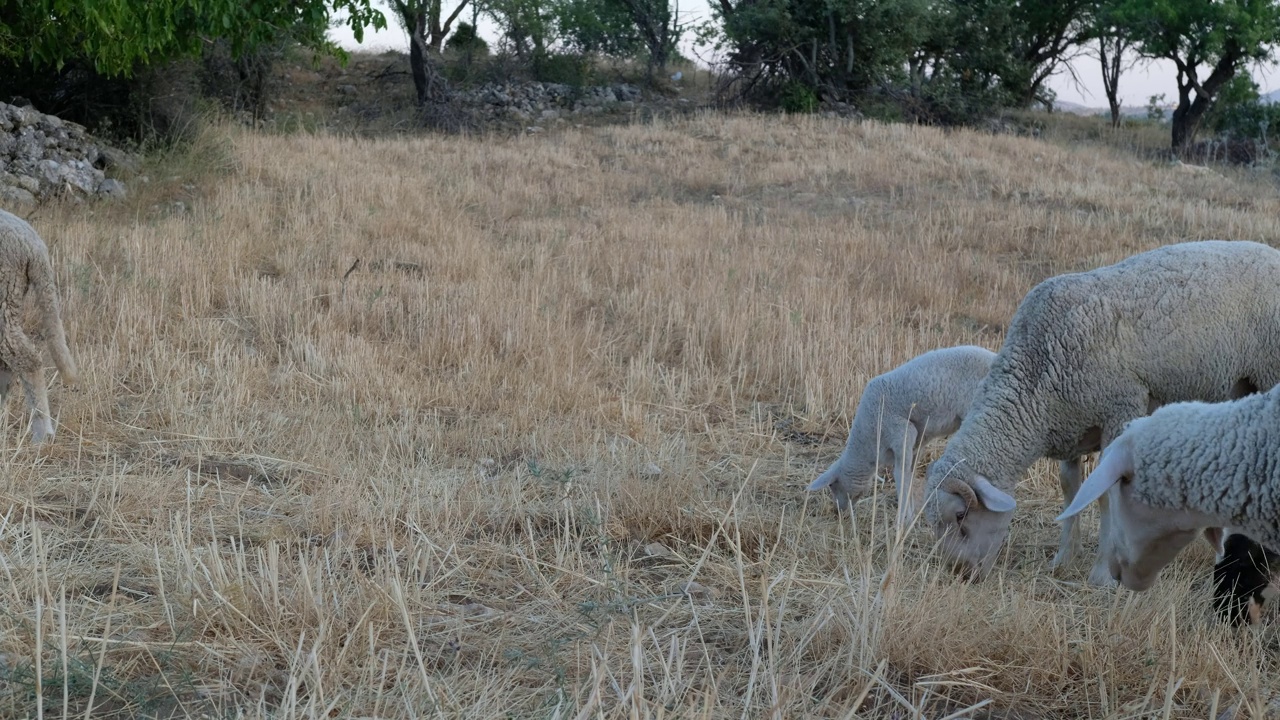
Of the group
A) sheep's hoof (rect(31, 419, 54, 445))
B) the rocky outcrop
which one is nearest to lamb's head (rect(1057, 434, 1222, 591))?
sheep's hoof (rect(31, 419, 54, 445))

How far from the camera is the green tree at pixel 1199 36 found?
2780cm

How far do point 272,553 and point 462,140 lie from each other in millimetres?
18356

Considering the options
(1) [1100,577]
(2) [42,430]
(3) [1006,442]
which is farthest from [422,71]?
(1) [1100,577]

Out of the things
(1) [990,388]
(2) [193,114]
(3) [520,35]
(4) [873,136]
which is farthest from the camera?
(3) [520,35]

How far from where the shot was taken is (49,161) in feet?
37.9

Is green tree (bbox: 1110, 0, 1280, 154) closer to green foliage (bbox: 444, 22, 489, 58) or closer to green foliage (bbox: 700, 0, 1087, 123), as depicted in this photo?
green foliage (bbox: 700, 0, 1087, 123)

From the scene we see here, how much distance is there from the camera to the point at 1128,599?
12.4ft

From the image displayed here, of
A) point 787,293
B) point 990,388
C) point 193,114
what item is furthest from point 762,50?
point 990,388

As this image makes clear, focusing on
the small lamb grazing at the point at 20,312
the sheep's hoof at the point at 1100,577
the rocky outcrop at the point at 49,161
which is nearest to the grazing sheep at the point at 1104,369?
the sheep's hoof at the point at 1100,577

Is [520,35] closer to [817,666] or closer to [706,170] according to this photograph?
[706,170]

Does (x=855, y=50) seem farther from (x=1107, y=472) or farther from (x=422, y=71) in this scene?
(x=1107, y=472)

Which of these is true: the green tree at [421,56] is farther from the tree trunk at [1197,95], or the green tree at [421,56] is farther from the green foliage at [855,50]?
the tree trunk at [1197,95]

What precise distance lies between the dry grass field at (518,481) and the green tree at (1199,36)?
16.8m

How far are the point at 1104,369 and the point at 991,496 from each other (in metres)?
0.77
